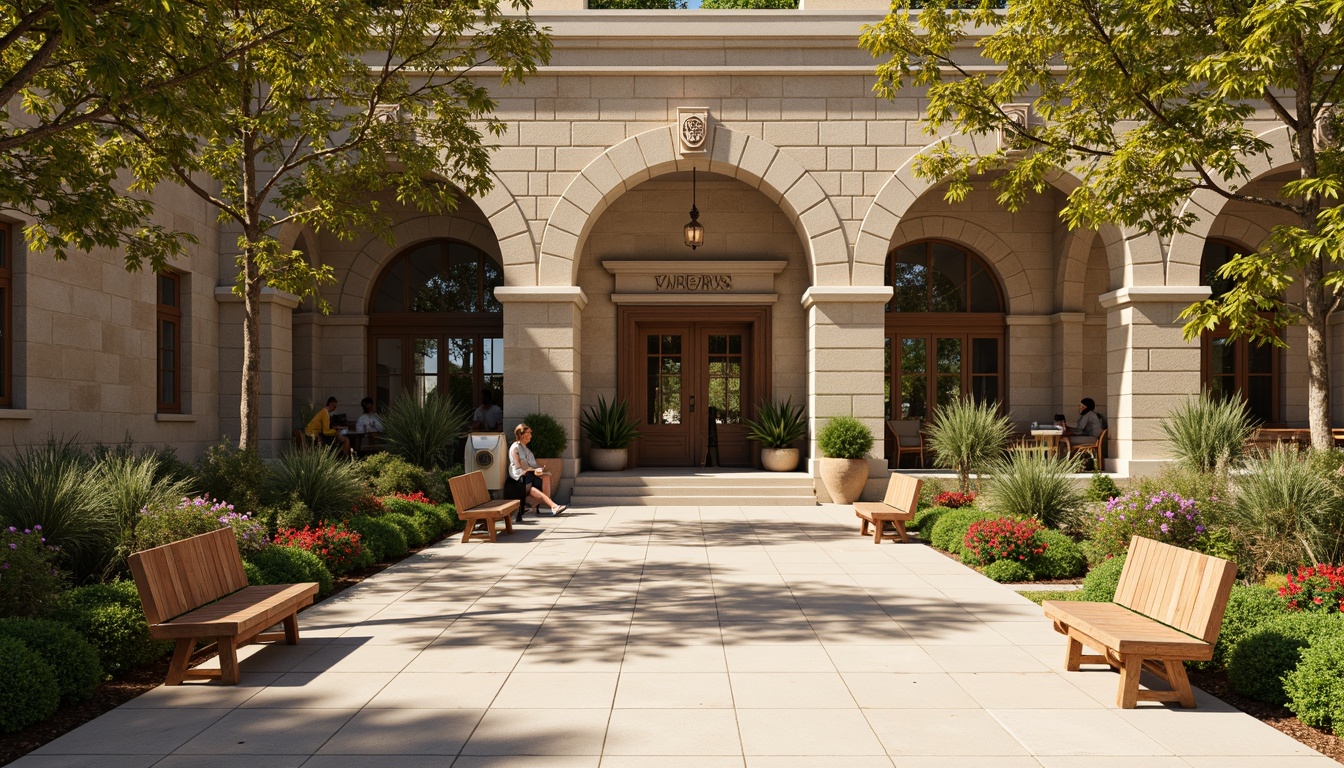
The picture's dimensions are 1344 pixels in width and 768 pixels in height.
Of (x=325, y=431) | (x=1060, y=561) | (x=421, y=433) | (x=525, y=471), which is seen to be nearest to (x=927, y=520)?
(x=1060, y=561)

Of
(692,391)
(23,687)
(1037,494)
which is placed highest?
(692,391)

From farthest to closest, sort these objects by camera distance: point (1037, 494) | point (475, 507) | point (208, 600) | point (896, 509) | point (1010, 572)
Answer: point (475, 507), point (896, 509), point (1037, 494), point (1010, 572), point (208, 600)

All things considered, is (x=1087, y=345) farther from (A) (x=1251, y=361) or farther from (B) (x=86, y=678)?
(B) (x=86, y=678)

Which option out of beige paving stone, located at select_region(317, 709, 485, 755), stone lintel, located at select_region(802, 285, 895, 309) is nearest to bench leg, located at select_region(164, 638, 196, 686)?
beige paving stone, located at select_region(317, 709, 485, 755)

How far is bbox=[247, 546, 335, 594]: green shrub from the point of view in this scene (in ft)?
23.8

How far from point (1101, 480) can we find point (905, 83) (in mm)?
7218

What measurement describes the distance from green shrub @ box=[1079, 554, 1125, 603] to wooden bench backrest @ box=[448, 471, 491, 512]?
6953 millimetres

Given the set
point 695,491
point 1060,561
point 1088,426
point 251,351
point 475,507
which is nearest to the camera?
point 1060,561

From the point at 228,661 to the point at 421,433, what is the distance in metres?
9.54

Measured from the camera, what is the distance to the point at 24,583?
18.1 ft

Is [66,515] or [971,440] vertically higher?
[971,440]

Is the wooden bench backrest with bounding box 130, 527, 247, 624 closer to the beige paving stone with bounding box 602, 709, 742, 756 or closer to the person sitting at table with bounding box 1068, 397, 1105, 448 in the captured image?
the beige paving stone with bounding box 602, 709, 742, 756

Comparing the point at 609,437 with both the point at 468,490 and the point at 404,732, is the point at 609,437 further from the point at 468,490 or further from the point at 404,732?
the point at 404,732

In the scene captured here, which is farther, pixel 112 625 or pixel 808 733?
pixel 112 625
